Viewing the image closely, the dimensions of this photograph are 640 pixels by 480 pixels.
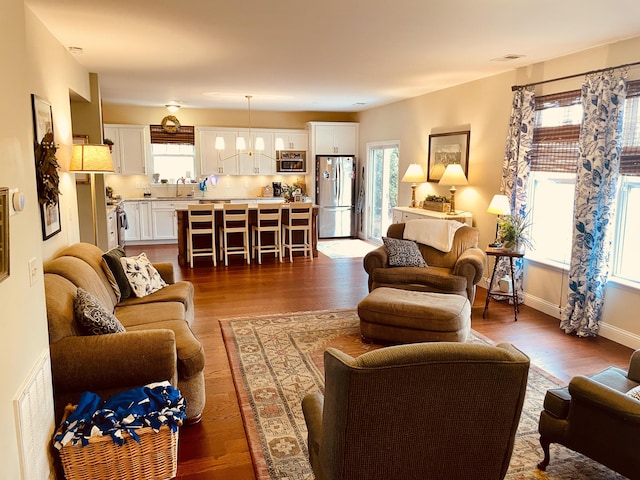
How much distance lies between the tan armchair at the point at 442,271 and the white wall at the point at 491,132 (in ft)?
2.99

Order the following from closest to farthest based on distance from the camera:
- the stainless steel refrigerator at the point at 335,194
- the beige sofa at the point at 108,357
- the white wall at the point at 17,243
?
the white wall at the point at 17,243 < the beige sofa at the point at 108,357 < the stainless steel refrigerator at the point at 335,194

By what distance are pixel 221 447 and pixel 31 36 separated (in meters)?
3.13

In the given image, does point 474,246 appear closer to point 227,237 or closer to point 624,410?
point 624,410

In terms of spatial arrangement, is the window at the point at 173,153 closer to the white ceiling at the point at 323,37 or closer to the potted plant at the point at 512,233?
the white ceiling at the point at 323,37

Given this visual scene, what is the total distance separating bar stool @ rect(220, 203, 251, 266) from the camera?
7471mm

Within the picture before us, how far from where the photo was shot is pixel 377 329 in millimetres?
4016

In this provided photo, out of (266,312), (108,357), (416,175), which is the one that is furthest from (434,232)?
(108,357)

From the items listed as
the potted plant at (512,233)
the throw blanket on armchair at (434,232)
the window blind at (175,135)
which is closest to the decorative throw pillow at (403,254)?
the throw blanket on armchair at (434,232)

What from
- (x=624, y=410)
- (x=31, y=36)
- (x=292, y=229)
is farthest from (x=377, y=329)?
(x=292, y=229)

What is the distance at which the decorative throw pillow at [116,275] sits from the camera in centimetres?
378

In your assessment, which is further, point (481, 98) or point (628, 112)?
point (481, 98)

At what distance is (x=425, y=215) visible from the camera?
6559mm

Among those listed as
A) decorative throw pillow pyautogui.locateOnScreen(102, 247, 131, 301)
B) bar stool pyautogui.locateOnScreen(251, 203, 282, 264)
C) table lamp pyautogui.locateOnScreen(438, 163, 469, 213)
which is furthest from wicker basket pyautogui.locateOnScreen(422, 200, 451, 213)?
decorative throw pillow pyautogui.locateOnScreen(102, 247, 131, 301)

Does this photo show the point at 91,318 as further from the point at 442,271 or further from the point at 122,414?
the point at 442,271
